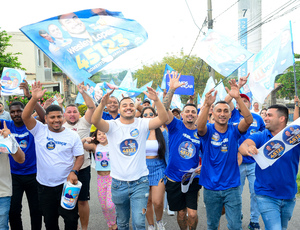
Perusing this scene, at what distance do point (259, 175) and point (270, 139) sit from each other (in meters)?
0.51

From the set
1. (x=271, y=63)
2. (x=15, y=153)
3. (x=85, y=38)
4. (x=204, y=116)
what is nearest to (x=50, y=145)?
(x=15, y=153)

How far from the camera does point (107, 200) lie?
17.5ft

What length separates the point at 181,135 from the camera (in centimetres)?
497

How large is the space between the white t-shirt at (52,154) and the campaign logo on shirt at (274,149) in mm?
2469

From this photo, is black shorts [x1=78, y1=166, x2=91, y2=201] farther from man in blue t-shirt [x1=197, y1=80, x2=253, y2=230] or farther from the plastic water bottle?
man in blue t-shirt [x1=197, y1=80, x2=253, y2=230]

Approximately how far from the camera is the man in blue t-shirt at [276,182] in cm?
382

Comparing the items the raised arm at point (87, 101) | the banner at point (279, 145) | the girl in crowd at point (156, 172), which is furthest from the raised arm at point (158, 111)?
the banner at point (279, 145)

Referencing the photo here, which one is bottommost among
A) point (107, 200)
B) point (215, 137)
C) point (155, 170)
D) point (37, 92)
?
point (107, 200)

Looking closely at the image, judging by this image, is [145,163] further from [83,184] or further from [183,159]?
[83,184]

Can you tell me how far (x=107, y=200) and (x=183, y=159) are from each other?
1.45 meters

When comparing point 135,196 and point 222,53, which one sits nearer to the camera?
point 135,196

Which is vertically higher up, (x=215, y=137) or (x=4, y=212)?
(x=215, y=137)

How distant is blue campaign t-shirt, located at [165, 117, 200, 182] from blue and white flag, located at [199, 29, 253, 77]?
9.45 ft

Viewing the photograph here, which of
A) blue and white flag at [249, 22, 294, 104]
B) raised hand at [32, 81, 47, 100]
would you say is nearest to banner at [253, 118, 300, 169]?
raised hand at [32, 81, 47, 100]
